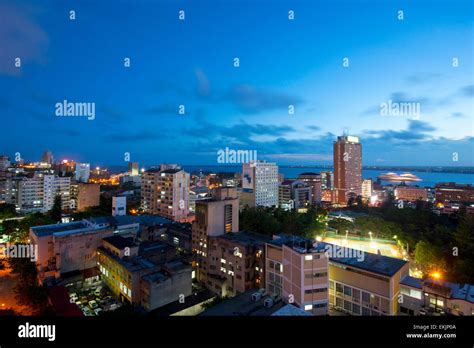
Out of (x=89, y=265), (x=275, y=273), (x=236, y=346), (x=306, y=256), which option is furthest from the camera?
(x=89, y=265)

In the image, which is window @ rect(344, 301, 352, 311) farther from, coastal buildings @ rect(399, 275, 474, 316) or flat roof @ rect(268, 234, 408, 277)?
coastal buildings @ rect(399, 275, 474, 316)

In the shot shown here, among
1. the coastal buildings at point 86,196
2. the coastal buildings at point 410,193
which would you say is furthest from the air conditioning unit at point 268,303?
the coastal buildings at point 410,193

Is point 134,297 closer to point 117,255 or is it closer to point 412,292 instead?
point 117,255

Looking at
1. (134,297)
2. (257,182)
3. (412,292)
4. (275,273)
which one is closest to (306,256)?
(275,273)

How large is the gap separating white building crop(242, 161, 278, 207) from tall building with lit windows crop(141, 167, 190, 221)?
6.53 meters

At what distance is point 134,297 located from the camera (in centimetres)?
652

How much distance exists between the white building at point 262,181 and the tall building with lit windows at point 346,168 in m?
10.7

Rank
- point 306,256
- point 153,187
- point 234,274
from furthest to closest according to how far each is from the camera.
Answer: point 153,187 → point 234,274 → point 306,256

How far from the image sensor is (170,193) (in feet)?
53.1

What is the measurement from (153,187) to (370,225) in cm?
1225

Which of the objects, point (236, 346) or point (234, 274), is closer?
point (236, 346)

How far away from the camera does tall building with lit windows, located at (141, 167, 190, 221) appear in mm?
16125

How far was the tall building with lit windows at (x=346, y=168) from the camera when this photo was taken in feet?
99.0

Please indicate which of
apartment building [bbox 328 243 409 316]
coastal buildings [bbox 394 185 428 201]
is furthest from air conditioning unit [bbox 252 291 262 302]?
coastal buildings [bbox 394 185 428 201]
